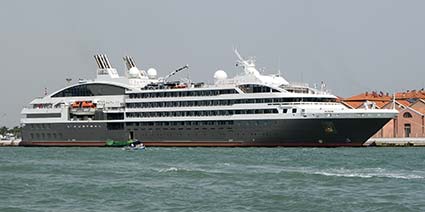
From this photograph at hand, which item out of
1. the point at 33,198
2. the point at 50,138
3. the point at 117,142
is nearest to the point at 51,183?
the point at 33,198

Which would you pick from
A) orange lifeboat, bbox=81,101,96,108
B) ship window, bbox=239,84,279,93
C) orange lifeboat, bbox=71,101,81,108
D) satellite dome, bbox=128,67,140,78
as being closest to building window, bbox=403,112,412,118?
ship window, bbox=239,84,279,93

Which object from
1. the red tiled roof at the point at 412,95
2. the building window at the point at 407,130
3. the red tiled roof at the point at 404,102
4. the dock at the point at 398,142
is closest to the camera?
the dock at the point at 398,142

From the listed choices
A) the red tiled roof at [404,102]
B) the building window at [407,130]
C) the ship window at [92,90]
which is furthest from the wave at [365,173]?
the red tiled roof at [404,102]

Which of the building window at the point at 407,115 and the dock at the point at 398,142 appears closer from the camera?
the dock at the point at 398,142

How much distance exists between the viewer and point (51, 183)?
3809 centimetres

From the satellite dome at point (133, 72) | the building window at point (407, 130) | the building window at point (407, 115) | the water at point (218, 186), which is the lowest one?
the water at point (218, 186)

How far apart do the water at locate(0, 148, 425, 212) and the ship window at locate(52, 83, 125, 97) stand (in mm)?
37472

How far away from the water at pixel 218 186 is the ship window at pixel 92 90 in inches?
1475

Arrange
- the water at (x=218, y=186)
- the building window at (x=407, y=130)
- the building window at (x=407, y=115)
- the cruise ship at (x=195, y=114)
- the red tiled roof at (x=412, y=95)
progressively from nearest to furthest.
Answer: the water at (x=218, y=186)
the cruise ship at (x=195, y=114)
the building window at (x=407, y=115)
the building window at (x=407, y=130)
the red tiled roof at (x=412, y=95)

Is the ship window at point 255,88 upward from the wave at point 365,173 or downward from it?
upward

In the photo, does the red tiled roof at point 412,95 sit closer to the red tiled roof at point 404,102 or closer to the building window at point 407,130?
the red tiled roof at point 404,102

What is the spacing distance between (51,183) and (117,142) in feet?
159

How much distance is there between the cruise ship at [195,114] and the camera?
243 ft

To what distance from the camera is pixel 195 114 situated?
81875 millimetres
